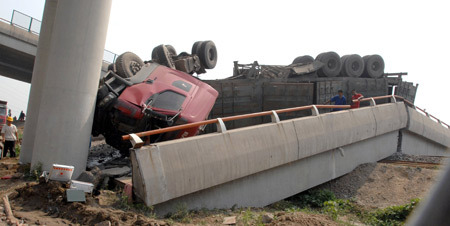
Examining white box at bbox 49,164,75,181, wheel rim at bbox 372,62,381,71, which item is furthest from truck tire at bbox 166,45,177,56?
wheel rim at bbox 372,62,381,71

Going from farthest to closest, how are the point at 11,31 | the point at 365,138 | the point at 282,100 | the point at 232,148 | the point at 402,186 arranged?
1. the point at 11,31
2. the point at 282,100
3. the point at 365,138
4. the point at 402,186
5. the point at 232,148

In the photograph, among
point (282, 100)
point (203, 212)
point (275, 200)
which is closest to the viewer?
point (203, 212)

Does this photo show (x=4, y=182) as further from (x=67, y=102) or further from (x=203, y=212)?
(x=203, y=212)

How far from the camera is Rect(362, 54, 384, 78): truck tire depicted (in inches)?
627

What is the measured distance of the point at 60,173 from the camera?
18.0 ft

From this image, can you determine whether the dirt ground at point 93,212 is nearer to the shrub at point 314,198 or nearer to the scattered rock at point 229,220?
the scattered rock at point 229,220

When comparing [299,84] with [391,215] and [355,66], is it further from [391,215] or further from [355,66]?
[391,215]

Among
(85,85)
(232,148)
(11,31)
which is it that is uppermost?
(11,31)

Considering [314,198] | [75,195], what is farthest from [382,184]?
[75,195]

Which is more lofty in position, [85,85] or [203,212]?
[85,85]

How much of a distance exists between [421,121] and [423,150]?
1221 mm

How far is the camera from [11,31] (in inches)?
806

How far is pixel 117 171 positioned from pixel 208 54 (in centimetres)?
537

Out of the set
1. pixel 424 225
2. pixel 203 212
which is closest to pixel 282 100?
pixel 203 212
